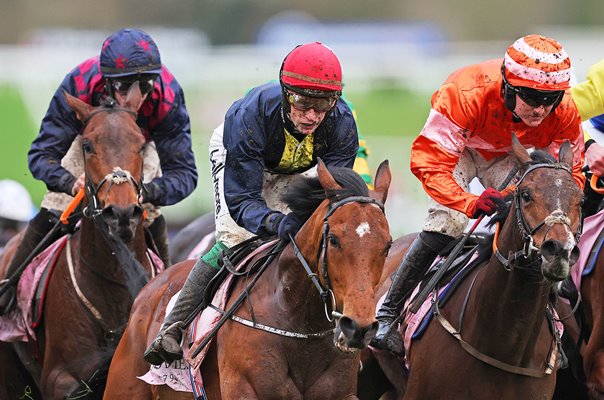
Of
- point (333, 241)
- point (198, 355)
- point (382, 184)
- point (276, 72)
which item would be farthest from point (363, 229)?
point (276, 72)

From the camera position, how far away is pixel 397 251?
31.0ft

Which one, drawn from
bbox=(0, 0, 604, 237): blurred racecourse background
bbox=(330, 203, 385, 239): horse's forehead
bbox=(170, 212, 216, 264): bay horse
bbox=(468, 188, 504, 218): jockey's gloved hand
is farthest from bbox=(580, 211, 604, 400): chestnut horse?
bbox=(0, 0, 604, 237): blurred racecourse background

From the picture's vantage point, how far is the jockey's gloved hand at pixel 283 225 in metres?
7.22

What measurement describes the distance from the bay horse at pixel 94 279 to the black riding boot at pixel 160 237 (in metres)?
0.66

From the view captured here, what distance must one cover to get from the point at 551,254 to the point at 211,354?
1911 mm

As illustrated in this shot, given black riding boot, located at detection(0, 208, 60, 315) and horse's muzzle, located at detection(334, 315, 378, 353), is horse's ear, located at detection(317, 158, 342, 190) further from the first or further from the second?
black riding boot, located at detection(0, 208, 60, 315)

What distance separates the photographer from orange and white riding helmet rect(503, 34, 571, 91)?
784 centimetres

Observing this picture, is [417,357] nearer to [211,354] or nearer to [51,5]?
[211,354]

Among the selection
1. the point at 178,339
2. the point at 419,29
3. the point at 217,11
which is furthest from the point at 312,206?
the point at 217,11

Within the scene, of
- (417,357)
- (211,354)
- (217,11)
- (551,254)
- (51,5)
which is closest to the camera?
(551,254)

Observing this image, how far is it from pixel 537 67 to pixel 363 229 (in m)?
1.79

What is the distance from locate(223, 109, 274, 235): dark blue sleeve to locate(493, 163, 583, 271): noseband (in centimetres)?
129

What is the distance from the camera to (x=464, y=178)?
8.70 metres

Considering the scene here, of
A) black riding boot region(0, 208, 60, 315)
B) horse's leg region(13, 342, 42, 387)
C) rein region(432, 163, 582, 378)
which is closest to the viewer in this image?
rein region(432, 163, 582, 378)
